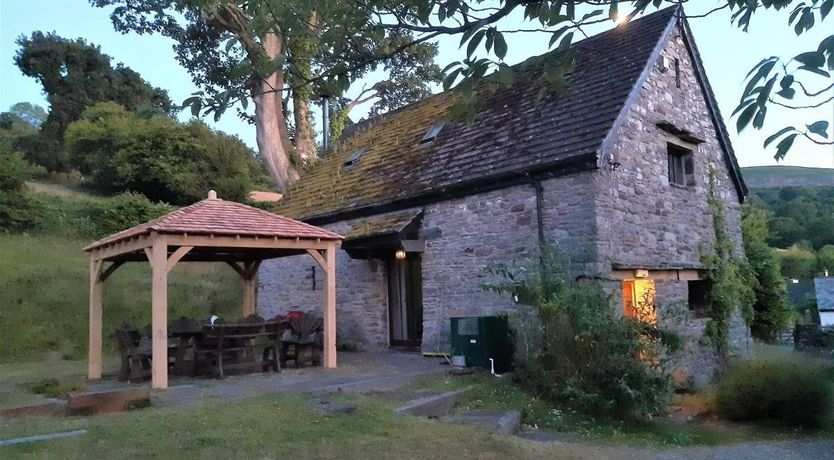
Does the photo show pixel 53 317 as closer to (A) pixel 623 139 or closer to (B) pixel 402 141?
(B) pixel 402 141

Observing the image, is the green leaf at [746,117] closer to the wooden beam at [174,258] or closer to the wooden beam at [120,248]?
the wooden beam at [174,258]

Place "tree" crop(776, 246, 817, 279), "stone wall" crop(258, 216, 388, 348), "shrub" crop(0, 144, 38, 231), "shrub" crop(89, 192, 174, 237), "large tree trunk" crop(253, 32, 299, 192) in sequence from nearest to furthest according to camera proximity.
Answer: "stone wall" crop(258, 216, 388, 348), "shrub" crop(0, 144, 38, 231), "large tree trunk" crop(253, 32, 299, 192), "shrub" crop(89, 192, 174, 237), "tree" crop(776, 246, 817, 279)

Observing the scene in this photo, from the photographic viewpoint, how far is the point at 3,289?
14773 millimetres

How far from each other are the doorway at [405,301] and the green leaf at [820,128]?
1094cm

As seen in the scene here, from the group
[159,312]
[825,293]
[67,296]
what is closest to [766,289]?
[159,312]

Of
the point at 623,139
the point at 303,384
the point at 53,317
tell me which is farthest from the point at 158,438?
the point at 53,317

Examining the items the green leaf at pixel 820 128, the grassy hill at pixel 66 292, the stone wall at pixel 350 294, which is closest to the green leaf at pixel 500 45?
the green leaf at pixel 820 128

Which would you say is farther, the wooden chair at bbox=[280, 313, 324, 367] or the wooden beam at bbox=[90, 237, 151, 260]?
the wooden chair at bbox=[280, 313, 324, 367]

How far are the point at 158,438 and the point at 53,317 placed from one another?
11.0 meters

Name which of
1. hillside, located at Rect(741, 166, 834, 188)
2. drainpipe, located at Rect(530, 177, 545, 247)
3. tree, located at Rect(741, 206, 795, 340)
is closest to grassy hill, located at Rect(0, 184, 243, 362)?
drainpipe, located at Rect(530, 177, 545, 247)

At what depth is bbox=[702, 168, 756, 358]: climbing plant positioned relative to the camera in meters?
12.6

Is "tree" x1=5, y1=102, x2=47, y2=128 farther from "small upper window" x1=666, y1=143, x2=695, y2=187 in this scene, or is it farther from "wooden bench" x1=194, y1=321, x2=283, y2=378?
"small upper window" x1=666, y1=143, x2=695, y2=187

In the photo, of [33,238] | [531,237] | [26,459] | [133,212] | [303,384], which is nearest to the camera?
[26,459]

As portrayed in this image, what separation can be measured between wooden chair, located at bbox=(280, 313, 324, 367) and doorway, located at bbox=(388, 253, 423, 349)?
10.4 ft
